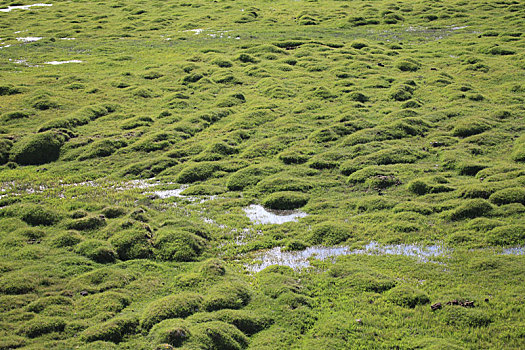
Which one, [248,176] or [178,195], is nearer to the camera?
[178,195]

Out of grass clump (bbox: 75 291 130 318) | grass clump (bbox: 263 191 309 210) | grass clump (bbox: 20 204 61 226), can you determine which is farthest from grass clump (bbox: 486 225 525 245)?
grass clump (bbox: 20 204 61 226)

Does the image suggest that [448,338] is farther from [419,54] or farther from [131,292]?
[419,54]

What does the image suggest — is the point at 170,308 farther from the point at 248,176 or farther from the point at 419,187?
the point at 419,187

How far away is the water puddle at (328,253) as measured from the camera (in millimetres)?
14445

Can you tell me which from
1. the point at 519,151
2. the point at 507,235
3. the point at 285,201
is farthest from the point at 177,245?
the point at 519,151

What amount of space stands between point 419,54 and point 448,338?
115ft

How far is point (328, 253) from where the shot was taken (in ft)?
49.4

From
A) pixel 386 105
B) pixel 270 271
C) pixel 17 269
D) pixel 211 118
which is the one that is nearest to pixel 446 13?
pixel 386 105

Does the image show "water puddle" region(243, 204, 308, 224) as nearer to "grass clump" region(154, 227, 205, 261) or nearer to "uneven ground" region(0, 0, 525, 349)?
"uneven ground" region(0, 0, 525, 349)

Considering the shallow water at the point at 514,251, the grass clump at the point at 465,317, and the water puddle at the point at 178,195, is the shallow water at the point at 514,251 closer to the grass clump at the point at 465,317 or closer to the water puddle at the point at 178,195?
the grass clump at the point at 465,317

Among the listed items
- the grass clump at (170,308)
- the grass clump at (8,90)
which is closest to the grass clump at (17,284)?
Answer: the grass clump at (170,308)

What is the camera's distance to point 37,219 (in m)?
17.0

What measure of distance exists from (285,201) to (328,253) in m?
4.17

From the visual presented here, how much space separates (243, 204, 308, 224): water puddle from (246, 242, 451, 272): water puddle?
224 cm
